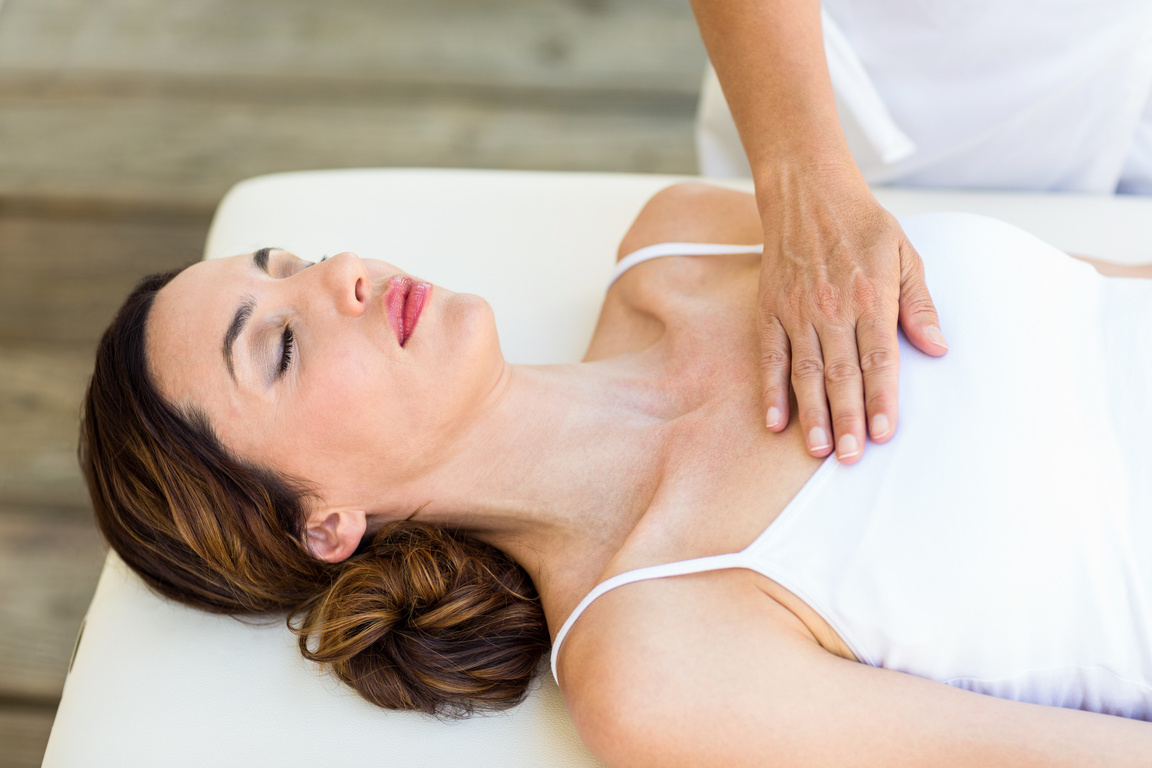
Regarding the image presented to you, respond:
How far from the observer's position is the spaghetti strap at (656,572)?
3.54 feet

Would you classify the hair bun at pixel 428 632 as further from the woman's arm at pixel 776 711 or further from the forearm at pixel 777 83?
the forearm at pixel 777 83

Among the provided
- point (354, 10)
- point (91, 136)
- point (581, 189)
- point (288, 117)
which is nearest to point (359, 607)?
point (581, 189)

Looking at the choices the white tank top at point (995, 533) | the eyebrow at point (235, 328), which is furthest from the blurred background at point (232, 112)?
the white tank top at point (995, 533)

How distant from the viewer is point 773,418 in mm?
1156

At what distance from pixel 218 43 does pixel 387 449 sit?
8.17 ft

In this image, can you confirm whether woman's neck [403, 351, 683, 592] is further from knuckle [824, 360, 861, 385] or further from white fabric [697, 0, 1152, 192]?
white fabric [697, 0, 1152, 192]

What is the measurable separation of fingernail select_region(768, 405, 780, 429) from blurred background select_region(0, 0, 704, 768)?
1644mm

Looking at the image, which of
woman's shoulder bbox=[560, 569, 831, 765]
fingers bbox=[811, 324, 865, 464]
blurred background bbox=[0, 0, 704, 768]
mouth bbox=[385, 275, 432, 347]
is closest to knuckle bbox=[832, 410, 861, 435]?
fingers bbox=[811, 324, 865, 464]

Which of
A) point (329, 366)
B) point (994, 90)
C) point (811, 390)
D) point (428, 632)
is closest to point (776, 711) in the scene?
point (811, 390)

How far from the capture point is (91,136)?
9.43ft

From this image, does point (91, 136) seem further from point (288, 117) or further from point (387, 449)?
point (387, 449)

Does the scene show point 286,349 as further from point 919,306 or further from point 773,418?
point 919,306

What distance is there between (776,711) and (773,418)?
371mm

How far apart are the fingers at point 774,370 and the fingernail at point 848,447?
0.09 meters
